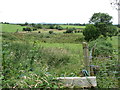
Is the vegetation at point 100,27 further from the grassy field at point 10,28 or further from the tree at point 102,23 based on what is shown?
the grassy field at point 10,28

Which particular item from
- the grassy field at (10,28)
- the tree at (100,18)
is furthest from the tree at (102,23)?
the grassy field at (10,28)

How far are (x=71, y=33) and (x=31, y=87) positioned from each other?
1203 cm

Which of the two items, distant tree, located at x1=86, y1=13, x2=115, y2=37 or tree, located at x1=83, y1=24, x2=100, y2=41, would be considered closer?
tree, located at x1=83, y1=24, x2=100, y2=41

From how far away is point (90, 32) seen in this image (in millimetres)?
14203

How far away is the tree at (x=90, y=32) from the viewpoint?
14.0 m

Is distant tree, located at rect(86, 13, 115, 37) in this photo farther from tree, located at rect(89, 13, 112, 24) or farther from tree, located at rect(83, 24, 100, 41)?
tree, located at rect(83, 24, 100, 41)

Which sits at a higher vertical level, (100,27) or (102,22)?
(102,22)

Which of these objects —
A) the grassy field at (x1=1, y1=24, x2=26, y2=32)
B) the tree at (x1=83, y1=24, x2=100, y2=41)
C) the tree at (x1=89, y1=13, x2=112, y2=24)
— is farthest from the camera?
the tree at (x1=89, y1=13, x2=112, y2=24)

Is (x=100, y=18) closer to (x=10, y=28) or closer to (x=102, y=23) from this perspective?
(x=102, y=23)

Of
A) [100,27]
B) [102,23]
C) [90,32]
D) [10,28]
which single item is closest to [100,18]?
[102,23]

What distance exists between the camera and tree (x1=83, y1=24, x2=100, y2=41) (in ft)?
46.0

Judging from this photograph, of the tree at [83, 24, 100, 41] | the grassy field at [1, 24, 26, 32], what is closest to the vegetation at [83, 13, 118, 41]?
the tree at [83, 24, 100, 41]

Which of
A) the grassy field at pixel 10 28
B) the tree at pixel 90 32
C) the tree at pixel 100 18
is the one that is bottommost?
the tree at pixel 90 32

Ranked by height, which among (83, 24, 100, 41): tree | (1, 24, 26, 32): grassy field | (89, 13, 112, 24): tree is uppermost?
(89, 13, 112, 24): tree
